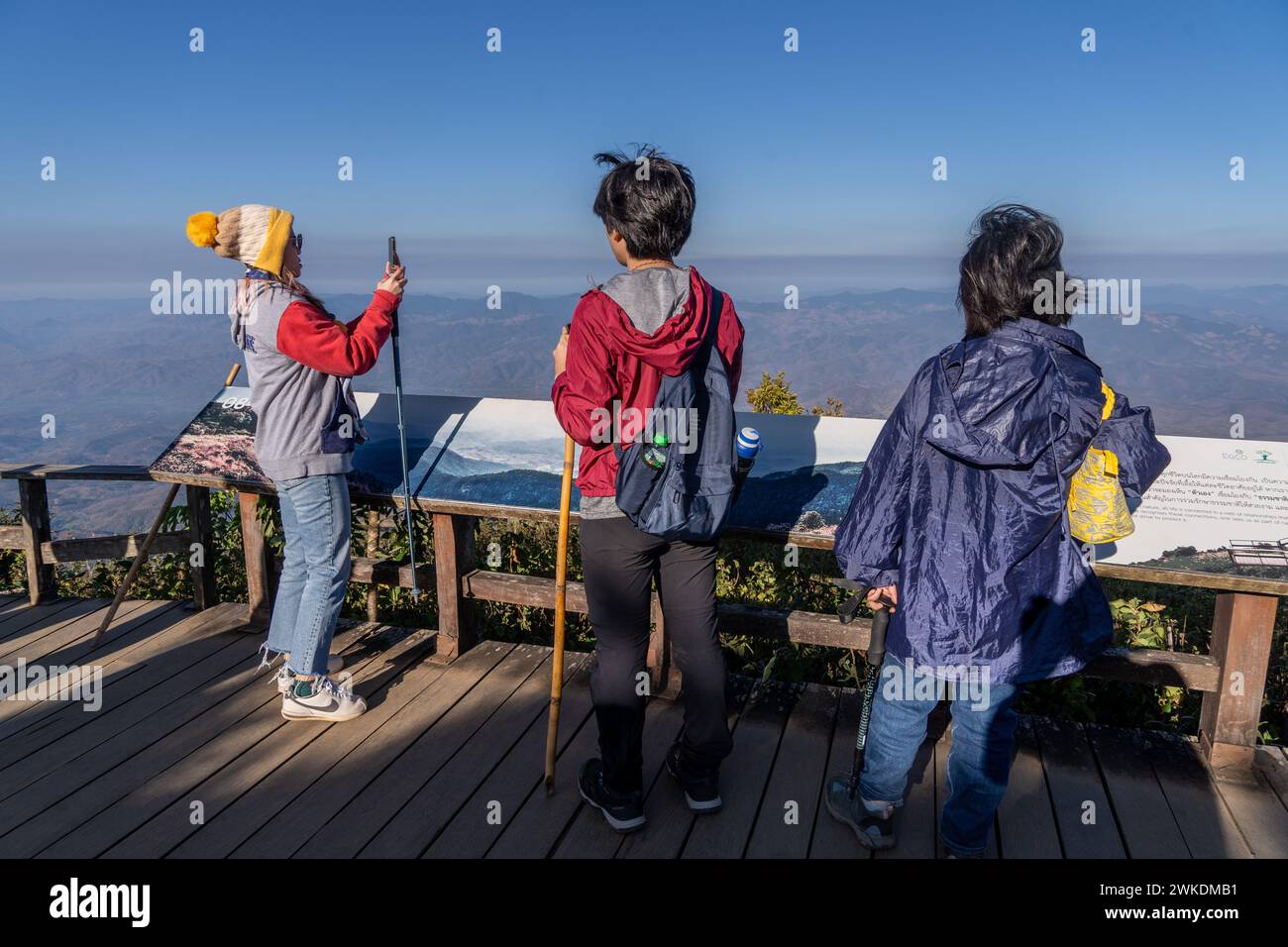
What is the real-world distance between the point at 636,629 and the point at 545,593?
1.25 m

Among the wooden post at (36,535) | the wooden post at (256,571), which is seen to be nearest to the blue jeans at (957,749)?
the wooden post at (256,571)

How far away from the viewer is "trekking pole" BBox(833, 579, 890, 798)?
267 centimetres

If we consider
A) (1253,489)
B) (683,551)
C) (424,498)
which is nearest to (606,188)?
(683,551)

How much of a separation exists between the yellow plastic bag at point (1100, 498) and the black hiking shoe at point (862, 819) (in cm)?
106

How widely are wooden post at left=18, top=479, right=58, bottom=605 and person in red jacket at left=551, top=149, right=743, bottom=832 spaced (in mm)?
3608

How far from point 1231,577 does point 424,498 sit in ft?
9.92

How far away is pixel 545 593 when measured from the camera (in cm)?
389

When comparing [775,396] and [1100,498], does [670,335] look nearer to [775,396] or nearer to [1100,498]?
[1100,498]

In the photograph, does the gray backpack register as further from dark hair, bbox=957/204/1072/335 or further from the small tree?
the small tree

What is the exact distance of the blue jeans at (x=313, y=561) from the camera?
3.44 meters

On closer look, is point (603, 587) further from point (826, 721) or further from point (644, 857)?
point (826, 721)

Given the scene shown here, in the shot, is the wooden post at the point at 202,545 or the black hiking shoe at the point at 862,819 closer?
the black hiking shoe at the point at 862,819

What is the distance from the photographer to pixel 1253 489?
310cm

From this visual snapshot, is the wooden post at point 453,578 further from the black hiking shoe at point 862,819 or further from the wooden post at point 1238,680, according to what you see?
the wooden post at point 1238,680
